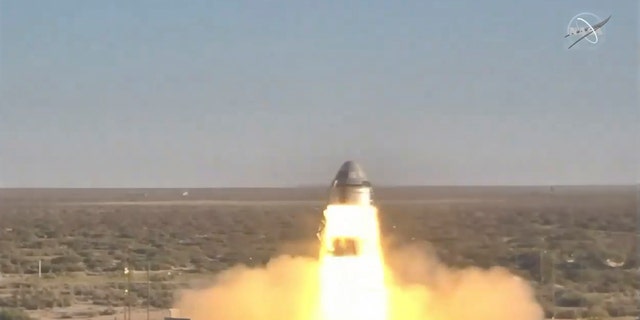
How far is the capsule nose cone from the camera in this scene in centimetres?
2723

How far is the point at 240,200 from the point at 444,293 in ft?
463

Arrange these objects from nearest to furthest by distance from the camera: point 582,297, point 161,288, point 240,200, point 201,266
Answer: point 582,297 → point 161,288 → point 201,266 → point 240,200

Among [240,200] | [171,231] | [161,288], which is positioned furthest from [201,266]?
[240,200]

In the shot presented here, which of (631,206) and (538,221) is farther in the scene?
(538,221)

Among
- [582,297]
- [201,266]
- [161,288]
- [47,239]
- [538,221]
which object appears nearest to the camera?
[582,297]

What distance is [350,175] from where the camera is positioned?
89.4 ft

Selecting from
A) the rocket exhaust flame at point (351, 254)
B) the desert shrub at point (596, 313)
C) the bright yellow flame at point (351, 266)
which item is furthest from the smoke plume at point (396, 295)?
the desert shrub at point (596, 313)

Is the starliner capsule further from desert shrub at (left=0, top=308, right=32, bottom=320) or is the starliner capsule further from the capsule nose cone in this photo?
desert shrub at (left=0, top=308, right=32, bottom=320)

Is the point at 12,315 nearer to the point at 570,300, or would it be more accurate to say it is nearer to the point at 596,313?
the point at 596,313

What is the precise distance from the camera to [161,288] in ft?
155

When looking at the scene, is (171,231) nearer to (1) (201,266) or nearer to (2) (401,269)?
(1) (201,266)

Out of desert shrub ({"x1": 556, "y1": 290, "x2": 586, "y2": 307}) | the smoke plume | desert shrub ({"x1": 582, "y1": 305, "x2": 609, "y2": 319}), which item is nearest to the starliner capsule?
the smoke plume

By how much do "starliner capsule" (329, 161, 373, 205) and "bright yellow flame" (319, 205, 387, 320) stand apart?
0.16 meters

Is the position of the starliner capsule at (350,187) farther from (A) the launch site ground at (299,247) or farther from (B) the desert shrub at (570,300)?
(B) the desert shrub at (570,300)
